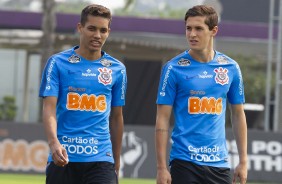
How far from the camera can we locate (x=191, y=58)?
9086mm

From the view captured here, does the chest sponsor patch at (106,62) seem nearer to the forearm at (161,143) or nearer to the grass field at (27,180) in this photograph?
the forearm at (161,143)

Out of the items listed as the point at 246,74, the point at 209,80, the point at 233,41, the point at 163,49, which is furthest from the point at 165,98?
the point at 246,74

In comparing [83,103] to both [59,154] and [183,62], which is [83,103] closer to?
[59,154]

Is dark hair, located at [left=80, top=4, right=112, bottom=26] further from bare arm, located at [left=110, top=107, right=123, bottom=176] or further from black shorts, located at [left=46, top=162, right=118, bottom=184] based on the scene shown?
black shorts, located at [left=46, top=162, right=118, bottom=184]

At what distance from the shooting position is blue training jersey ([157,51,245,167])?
893 cm

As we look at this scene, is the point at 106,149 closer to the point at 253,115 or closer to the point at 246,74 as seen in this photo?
the point at 253,115

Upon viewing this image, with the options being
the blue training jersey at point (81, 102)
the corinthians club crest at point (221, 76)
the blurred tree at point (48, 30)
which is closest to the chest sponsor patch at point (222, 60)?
the corinthians club crest at point (221, 76)

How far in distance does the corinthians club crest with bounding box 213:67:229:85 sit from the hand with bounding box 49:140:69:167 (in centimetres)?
145

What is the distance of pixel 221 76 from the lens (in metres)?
9.09

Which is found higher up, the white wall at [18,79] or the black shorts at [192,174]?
the black shorts at [192,174]

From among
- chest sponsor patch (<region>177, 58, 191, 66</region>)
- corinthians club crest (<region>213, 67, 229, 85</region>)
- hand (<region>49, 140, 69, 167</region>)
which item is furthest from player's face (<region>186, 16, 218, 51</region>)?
hand (<region>49, 140, 69, 167</region>)

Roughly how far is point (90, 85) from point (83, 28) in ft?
1.60

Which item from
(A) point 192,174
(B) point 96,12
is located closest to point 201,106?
(A) point 192,174

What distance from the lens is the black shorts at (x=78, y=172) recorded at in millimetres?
9016
